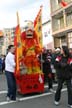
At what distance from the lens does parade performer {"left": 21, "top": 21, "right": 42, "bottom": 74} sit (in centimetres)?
1218

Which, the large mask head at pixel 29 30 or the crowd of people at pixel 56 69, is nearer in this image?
the crowd of people at pixel 56 69

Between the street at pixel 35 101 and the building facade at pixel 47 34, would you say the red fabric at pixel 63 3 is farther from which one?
the street at pixel 35 101

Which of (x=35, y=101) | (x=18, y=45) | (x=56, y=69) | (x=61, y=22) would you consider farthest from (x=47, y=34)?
(x=56, y=69)

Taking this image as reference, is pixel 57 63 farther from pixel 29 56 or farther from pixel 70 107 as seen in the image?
pixel 29 56

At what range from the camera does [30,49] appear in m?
12.3

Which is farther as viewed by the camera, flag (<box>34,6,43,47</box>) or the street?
flag (<box>34,6,43,47</box>)

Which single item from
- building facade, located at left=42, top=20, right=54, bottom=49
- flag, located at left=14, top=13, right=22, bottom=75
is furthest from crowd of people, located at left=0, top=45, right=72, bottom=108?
building facade, located at left=42, top=20, right=54, bottom=49

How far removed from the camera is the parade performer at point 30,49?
12180 mm

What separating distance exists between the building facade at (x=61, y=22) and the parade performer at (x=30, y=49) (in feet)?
92.6

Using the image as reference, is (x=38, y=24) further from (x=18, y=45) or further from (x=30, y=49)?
(x=18, y=45)

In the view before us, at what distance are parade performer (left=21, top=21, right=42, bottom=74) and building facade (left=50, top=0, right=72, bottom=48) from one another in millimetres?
→ 28219

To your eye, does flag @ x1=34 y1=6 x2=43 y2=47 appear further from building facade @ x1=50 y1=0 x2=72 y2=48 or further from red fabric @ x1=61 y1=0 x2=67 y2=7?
red fabric @ x1=61 y1=0 x2=67 y2=7

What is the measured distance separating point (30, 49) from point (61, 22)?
3477cm

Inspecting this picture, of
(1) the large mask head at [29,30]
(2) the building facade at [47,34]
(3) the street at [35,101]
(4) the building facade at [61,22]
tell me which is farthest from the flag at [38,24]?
(2) the building facade at [47,34]
